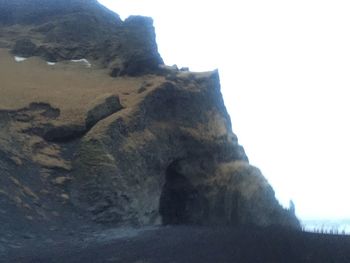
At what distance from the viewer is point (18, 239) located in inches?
431

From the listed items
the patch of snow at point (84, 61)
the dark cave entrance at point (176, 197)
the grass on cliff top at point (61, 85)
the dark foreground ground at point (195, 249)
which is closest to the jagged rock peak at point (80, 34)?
the patch of snow at point (84, 61)

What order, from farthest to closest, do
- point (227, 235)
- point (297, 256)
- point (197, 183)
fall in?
point (197, 183) < point (227, 235) < point (297, 256)

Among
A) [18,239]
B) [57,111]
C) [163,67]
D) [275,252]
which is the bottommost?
[18,239]

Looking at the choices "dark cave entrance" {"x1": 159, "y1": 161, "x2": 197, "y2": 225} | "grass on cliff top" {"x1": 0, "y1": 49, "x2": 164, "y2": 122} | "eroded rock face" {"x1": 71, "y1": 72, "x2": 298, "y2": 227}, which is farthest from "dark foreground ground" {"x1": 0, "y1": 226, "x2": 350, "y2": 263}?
"grass on cliff top" {"x1": 0, "y1": 49, "x2": 164, "y2": 122}

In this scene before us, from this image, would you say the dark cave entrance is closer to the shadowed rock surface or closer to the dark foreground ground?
the shadowed rock surface

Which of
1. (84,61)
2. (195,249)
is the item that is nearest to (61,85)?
(84,61)

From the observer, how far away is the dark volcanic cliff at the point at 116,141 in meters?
13.9

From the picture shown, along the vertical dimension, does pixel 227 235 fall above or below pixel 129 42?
below

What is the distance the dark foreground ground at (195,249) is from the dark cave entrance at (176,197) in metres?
6.64

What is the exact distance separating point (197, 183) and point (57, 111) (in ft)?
18.4

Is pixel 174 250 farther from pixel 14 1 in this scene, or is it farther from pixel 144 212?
pixel 14 1

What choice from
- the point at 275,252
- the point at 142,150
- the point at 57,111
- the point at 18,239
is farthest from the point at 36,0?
the point at 275,252

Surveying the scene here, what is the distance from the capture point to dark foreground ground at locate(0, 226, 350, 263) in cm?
779

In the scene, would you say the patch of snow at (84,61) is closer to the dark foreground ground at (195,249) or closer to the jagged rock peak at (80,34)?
the jagged rock peak at (80,34)
